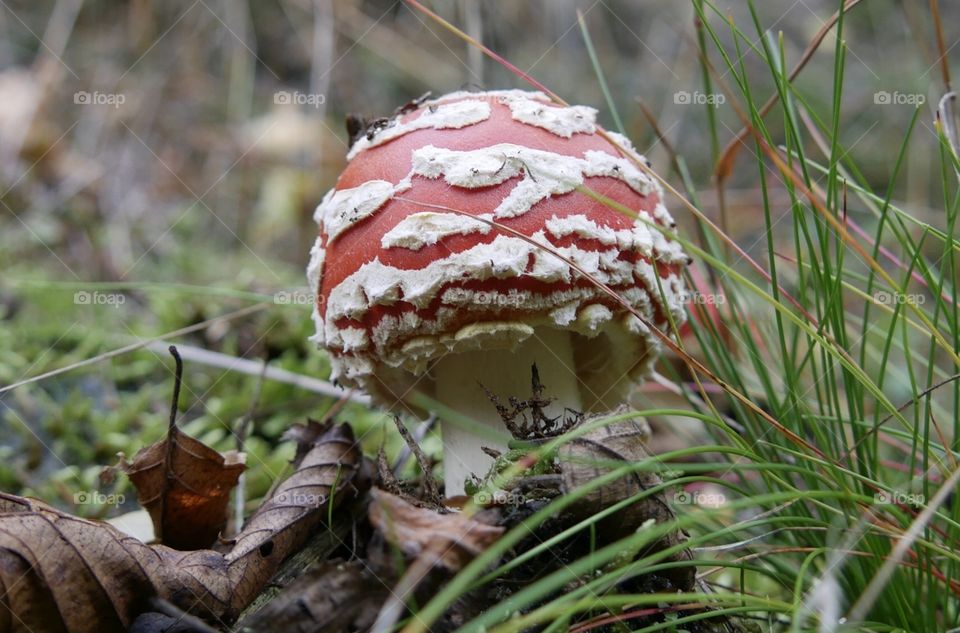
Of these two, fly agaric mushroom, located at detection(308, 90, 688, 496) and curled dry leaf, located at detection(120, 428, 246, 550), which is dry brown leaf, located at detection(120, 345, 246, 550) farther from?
fly agaric mushroom, located at detection(308, 90, 688, 496)

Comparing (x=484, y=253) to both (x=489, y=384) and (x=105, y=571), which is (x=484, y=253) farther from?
(x=105, y=571)

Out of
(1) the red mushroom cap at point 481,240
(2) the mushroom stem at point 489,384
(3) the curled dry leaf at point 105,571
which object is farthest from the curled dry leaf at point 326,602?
(2) the mushroom stem at point 489,384

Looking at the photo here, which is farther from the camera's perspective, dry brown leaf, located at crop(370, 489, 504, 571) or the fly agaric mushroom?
the fly agaric mushroom

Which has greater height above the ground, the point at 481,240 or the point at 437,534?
the point at 481,240

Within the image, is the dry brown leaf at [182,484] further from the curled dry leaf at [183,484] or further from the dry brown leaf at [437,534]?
the dry brown leaf at [437,534]

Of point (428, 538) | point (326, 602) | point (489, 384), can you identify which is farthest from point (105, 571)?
point (489, 384)

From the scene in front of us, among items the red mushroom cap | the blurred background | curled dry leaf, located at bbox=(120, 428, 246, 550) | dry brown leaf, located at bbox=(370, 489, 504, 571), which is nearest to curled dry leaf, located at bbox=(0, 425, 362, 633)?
curled dry leaf, located at bbox=(120, 428, 246, 550)
